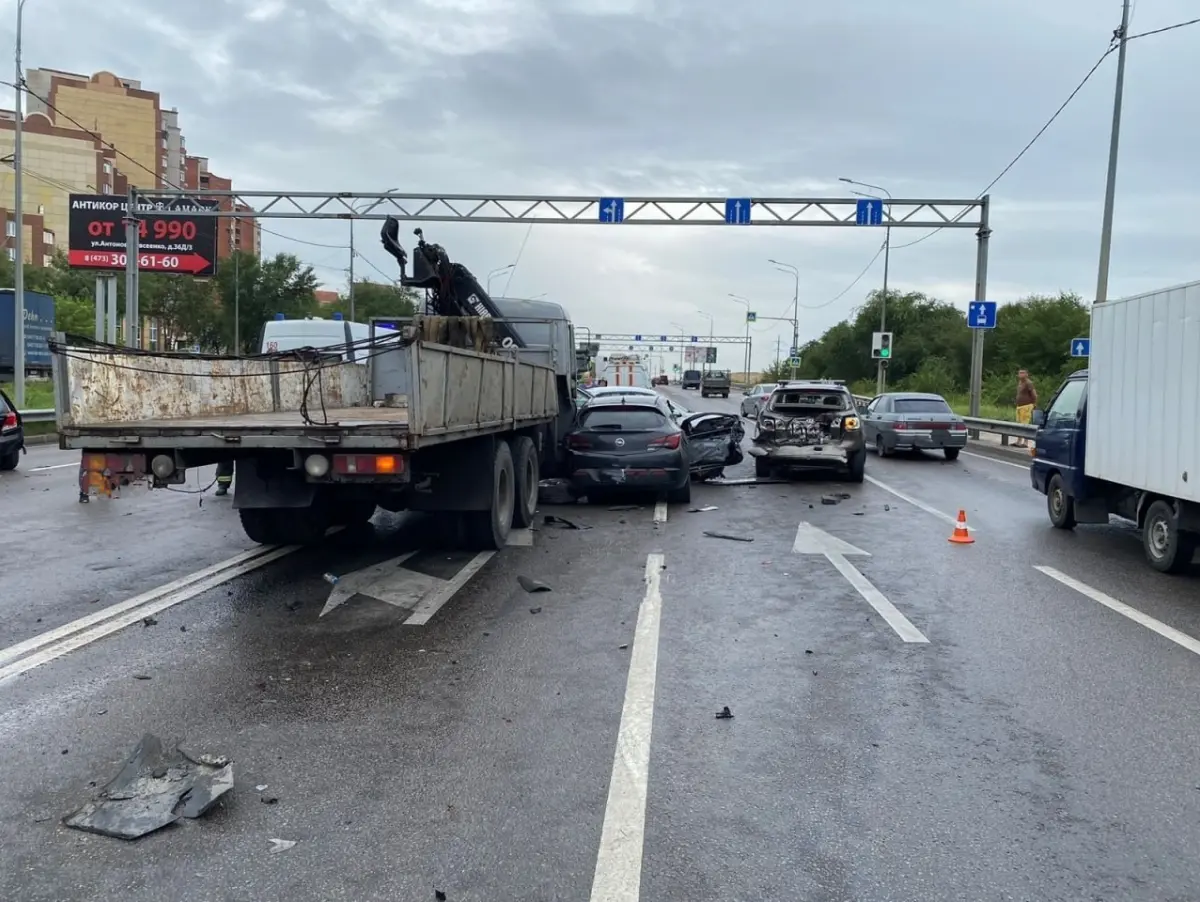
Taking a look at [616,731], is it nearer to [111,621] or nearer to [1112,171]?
[111,621]

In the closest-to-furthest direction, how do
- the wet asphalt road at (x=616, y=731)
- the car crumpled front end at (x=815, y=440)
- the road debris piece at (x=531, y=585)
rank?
1. the wet asphalt road at (x=616, y=731)
2. the road debris piece at (x=531, y=585)
3. the car crumpled front end at (x=815, y=440)

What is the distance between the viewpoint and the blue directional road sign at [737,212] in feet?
90.5

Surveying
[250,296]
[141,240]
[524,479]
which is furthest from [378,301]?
[524,479]

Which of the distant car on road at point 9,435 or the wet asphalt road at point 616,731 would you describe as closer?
the wet asphalt road at point 616,731

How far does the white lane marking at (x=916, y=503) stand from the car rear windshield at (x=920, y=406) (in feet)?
15.6

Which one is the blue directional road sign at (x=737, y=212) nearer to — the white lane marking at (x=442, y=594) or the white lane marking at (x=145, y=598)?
the white lane marking at (x=442, y=594)

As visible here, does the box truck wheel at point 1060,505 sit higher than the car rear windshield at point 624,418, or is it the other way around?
the car rear windshield at point 624,418

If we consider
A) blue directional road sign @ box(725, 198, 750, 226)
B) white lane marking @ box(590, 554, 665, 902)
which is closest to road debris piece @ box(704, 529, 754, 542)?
white lane marking @ box(590, 554, 665, 902)

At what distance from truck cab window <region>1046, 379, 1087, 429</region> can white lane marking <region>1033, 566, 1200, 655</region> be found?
262 cm

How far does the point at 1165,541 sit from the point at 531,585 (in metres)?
5.72

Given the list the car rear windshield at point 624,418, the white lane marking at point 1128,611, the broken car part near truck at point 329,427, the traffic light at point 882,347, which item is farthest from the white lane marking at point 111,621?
the traffic light at point 882,347

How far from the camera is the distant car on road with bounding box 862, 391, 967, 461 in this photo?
2159cm

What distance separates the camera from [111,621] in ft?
22.5

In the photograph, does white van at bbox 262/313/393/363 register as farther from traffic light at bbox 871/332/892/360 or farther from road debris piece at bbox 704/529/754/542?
traffic light at bbox 871/332/892/360
